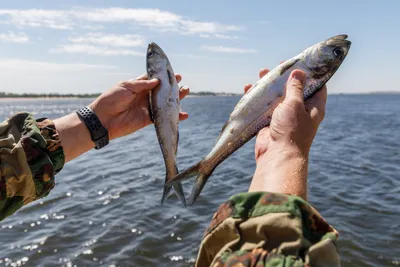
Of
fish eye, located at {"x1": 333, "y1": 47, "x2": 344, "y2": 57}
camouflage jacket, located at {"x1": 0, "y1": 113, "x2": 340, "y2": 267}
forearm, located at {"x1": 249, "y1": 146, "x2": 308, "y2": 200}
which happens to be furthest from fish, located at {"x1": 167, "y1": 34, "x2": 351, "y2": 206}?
camouflage jacket, located at {"x1": 0, "y1": 113, "x2": 340, "y2": 267}

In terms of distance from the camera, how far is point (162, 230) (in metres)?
9.77

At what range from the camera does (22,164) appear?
3377 mm

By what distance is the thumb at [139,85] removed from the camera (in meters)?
4.95

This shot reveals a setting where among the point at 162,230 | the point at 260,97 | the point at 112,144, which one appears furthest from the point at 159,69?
the point at 112,144

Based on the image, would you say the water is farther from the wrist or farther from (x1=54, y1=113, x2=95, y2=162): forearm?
(x1=54, y1=113, x2=95, y2=162): forearm

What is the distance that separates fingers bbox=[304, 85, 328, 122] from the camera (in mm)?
3665

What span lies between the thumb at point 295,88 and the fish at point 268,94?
569 mm

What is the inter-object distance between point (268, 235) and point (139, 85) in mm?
3507

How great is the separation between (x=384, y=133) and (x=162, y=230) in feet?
72.9

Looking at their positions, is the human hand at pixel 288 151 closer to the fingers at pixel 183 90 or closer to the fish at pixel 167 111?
the fish at pixel 167 111

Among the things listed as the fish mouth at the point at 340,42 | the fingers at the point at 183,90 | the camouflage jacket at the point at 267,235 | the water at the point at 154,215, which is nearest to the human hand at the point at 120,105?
the fingers at the point at 183,90

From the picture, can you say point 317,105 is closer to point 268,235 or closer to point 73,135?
point 268,235

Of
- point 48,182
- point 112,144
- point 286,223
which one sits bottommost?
point 112,144

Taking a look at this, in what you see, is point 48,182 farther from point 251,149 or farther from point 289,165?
point 251,149
